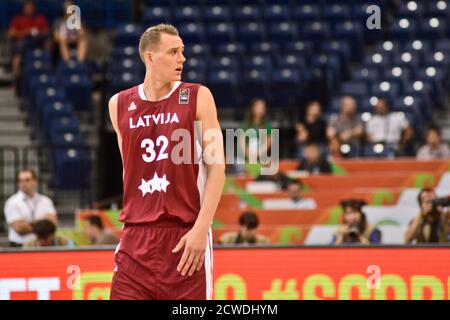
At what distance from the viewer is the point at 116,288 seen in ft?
19.0

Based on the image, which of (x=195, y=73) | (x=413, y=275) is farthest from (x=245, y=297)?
(x=195, y=73)

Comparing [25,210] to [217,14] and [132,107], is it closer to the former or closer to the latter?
[132,107]

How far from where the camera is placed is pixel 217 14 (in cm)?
1917

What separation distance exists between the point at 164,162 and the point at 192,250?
0.50m

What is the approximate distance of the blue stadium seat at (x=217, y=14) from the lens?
19094 millimetres

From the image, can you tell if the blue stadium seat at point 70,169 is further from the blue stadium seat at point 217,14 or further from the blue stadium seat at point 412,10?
the blue stadium seat at point 412,10

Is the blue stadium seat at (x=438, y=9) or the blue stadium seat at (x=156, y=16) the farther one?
the blue stadium seat at (x=156, y=16)

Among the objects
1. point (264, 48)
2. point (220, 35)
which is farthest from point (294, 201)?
point (220, 35)

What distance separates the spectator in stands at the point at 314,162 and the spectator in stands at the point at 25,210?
3.41 metres

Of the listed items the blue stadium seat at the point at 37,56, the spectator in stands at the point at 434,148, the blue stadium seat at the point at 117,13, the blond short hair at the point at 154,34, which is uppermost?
the blue stadium seat at the point at 117,13

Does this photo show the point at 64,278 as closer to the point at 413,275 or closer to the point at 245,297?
the point at 245,297

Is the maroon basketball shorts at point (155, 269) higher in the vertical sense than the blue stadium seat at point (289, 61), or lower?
lower

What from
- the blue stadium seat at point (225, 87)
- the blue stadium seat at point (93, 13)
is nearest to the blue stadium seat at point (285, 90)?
the blue stadium seat at point (225, 87)

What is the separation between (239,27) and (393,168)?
5240 millimetres
